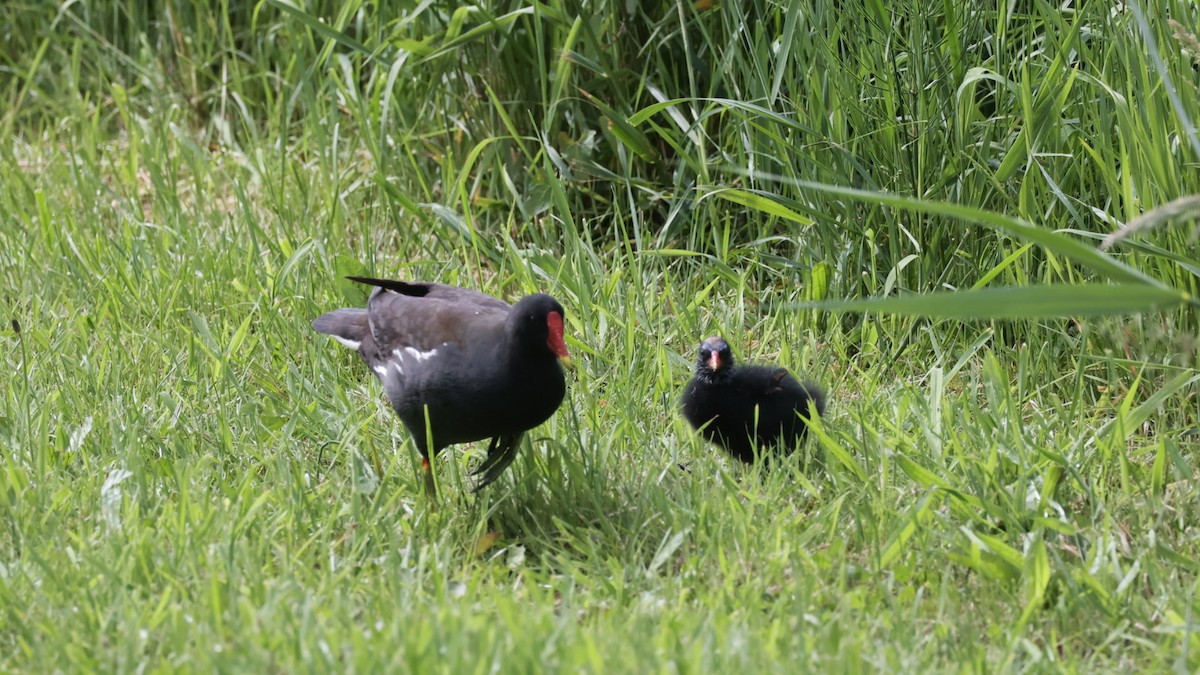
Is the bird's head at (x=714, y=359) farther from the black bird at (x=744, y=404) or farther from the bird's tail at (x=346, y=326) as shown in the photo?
the bird's tail at (x=346, y=326)

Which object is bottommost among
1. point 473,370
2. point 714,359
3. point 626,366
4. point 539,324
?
point 626,366

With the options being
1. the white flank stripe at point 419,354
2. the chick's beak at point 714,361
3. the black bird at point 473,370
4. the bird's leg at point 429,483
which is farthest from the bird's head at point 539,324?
the chick's beak at point 714,361

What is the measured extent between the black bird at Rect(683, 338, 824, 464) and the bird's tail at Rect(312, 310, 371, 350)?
94cm

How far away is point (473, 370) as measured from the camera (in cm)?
335

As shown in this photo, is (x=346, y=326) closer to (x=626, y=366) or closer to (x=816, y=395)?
(x=626, y=366)

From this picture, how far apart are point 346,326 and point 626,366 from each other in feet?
2.70

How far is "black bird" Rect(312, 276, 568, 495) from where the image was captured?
10.8 feet

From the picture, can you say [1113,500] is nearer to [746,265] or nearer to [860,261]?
[860,261]

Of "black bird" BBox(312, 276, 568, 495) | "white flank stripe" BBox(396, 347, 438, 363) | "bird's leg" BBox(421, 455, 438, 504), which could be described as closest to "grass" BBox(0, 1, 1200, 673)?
"bird's leg" BBox(421, 455, 438, 504)

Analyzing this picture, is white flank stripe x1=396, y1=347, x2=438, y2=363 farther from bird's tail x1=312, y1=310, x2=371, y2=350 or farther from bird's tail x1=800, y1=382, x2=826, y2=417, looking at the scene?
bird's tail x1=800, y1=382, x2=826, y2=417

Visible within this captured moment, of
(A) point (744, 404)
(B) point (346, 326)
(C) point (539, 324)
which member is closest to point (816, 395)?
(A) point (744, 404)

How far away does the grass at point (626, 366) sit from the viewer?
2.85 meters

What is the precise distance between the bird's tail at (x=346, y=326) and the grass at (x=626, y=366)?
7.6 inches

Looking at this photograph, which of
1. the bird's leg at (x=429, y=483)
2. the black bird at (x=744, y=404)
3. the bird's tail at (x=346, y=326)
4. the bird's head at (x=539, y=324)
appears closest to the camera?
the bird's head at (x=539, y=324)
